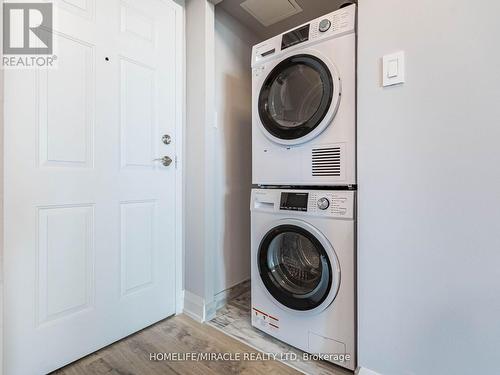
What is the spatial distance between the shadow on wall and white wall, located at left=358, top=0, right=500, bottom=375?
105cm

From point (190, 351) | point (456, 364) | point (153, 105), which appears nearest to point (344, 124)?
point (456, 364)

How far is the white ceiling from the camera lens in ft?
5.61

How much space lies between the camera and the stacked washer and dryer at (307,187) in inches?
44.6

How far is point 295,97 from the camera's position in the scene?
4.45 feet

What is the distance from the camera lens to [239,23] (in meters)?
1.99

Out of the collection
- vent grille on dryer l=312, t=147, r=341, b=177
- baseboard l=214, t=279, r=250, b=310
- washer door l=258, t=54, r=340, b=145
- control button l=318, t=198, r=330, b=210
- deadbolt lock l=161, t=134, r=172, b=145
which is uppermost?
washer door l=258, t=54, r=340, b=145

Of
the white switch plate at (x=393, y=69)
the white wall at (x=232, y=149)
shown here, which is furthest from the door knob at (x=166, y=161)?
the white switch plate at (x=393, y=69)

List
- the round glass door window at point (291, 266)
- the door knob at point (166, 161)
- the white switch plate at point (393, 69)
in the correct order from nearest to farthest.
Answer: the white switch plate at point (393, 69) < the round glass door window at point (291, 266) < the door knob at point (166, 161)

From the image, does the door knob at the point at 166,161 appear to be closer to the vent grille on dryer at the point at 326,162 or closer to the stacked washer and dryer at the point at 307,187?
the stacked washer and dryer at the point at 307,187

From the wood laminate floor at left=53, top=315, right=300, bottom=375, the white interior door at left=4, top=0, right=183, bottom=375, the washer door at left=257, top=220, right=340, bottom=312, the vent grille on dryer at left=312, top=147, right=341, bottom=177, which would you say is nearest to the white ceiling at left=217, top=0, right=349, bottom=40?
the white interior door at left=4, top=0, right=183, bottom=375

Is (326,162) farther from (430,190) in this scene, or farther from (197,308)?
(197,308)

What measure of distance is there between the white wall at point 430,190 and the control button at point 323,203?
150 mm

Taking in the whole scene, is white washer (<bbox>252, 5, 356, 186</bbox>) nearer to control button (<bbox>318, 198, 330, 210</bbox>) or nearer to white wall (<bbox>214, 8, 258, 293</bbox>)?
control button (<bbox>318, 198, 330, 210</bbox>)

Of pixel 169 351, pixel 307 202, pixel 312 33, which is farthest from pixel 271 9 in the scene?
pixel 169 351
